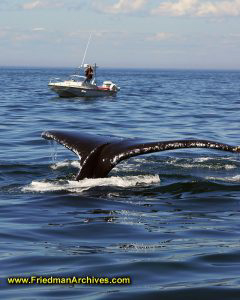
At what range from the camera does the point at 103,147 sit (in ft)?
34.3

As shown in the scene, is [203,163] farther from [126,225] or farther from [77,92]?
[77,92]

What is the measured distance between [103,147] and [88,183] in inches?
27.8

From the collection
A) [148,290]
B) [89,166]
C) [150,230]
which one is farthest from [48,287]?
[89,166]

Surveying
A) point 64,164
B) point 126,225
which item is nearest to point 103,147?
point 126,225

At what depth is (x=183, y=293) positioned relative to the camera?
6.04 m

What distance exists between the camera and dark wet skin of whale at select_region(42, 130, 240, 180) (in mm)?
9828

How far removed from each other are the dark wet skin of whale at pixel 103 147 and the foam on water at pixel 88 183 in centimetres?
14

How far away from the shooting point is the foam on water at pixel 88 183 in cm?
1090

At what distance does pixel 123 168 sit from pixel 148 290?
26.4 ft

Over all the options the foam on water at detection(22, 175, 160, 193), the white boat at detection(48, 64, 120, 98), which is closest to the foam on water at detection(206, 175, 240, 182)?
the foam on water at detection(22, 175, 160, 193)

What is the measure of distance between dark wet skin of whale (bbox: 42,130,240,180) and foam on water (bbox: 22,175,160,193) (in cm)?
14

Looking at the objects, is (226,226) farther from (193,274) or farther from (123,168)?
(123,168)

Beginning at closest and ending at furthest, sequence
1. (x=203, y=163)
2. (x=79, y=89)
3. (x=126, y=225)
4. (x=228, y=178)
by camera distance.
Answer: (x=126, y=225) → (x=228, y=178) → (x=203, y=163) → (x=79, y=89)

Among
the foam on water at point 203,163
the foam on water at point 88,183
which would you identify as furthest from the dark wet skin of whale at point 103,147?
the foam on water at point 203,163
